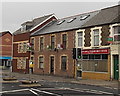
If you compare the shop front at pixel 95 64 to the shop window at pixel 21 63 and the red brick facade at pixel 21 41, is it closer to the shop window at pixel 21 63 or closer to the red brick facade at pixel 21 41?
the red brick facade at pixel 21 41

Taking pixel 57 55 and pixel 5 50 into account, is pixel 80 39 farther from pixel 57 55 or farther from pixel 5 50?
pixel 5 50

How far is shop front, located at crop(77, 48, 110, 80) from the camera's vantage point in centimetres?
2638

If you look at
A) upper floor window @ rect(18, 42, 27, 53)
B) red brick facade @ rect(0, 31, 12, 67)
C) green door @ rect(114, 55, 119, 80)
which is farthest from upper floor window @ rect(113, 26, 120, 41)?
red brick facade @ rect(0, 31, 12, 67)

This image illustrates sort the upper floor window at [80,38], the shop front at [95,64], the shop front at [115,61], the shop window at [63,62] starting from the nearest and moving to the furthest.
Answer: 1. the shop front at [115,61]
2. the shop front at [95,64]
3. the upper floor window at [80,38]
4. the shop window at [63,62]

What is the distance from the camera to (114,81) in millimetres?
25078

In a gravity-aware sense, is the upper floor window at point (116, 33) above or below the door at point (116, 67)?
above

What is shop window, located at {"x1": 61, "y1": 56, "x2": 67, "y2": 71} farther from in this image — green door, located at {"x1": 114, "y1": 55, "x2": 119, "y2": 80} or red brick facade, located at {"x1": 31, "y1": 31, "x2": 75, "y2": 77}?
green door, located at {"x1": 114, "y1": 55, "x2": 119, "y2": 80}

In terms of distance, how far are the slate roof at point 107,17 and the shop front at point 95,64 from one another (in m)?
2.95

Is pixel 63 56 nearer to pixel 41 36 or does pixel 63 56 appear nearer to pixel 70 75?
pixel 70 75

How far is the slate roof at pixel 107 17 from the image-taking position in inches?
1055

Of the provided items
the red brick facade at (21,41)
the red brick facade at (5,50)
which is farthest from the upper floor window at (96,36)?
the red brick facade at (5,50)

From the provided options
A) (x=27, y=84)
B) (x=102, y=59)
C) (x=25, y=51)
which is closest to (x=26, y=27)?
(x=25, y=51)

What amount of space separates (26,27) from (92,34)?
59.7 feet

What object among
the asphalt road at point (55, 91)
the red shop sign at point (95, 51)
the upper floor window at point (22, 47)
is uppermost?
the upper floor window at point (22, 47)
